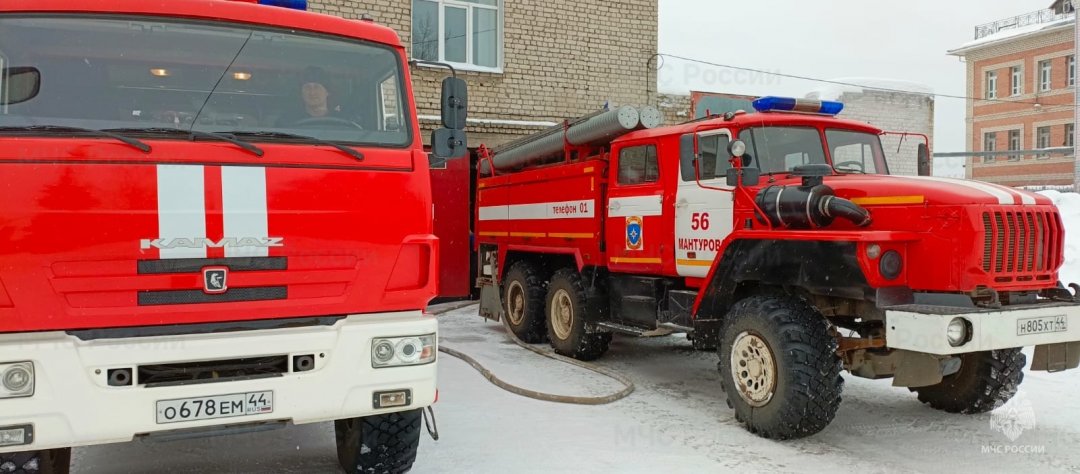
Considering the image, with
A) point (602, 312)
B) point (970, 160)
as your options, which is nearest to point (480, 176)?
point (602, 312)

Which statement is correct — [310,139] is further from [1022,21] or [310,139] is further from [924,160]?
[1022,21]

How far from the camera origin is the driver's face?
3909 millimetres

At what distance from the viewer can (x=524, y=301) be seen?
9.11 meters

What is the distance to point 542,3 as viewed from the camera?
12.4m

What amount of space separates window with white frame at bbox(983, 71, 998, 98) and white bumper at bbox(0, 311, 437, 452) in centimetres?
4342

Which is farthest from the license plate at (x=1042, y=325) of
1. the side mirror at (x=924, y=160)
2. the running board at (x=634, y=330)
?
the running board at (x=634, y=330)

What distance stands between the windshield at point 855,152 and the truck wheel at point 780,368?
1.50 m

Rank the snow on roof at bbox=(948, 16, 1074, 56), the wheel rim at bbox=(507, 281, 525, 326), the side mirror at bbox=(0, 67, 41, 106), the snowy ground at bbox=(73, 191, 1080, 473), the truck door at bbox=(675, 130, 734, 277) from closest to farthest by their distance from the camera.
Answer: the side mirror at bbox=(0, 67, 41, 106)
the snowy ground at bbox=(73, 191, 1080, 473)
the truck door at bbox=(675, 130, 734, 277)
the wheel rim at bbox=(507, 281, 525, 326)
the snow on roof at bbox=(948, 16, 1074, 56)

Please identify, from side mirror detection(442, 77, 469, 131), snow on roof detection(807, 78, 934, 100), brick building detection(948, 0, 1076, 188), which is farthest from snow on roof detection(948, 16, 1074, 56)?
side mirror detection(442, 77, 469, 131)

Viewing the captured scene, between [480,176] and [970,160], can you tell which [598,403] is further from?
[970,160]

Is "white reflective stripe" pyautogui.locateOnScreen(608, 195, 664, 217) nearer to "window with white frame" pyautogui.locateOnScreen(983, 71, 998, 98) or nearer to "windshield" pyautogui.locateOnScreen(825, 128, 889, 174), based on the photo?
"windshield" pyautogui.locateOnScreen(825, 128, 889, 174)

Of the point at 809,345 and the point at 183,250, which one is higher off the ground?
the point at 183,250

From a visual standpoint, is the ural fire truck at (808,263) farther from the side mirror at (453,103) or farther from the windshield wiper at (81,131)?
the windshield wiper at (81,131)

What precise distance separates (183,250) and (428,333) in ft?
3.73
